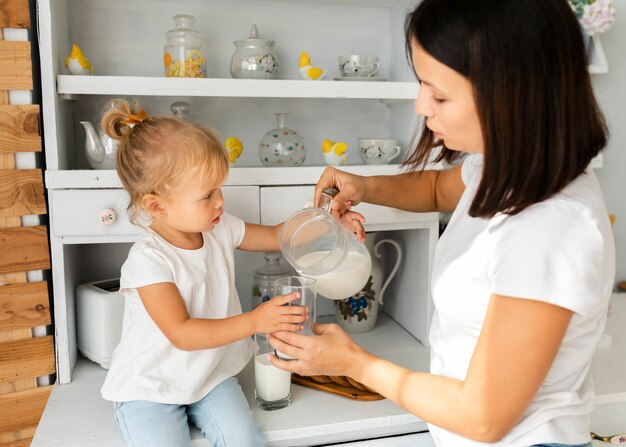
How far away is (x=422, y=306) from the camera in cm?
154

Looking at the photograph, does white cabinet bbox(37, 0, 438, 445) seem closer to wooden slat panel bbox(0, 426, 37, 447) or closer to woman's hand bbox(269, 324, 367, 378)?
wooden slat panel bbox(0, 426, 37, 447)

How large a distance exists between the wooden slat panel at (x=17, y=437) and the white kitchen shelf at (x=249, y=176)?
57cm

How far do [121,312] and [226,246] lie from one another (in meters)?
0.30

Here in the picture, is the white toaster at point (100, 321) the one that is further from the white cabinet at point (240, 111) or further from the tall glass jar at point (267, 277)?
the tall glass jar at point (267, 277)

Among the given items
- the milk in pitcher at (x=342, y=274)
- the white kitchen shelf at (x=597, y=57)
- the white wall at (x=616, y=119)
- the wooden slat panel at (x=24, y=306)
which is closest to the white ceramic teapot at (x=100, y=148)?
the wooden slat panel at (x=24, y=306)

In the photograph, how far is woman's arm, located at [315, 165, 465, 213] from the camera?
1.19 meters

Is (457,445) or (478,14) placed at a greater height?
(478,14)

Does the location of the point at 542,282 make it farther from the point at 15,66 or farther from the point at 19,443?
the point at 19,443

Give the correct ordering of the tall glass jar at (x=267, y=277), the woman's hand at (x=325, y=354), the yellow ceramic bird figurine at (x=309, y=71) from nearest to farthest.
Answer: the woman's hand at (x=325, y=354) < the yellow ceramic bird figurine at (x=309, y=71) < the tall glass jar at (x=267, y=277)

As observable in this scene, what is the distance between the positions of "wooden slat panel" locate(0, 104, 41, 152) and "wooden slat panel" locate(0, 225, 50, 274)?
168 millimetres

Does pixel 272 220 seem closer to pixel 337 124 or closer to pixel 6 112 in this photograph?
pixel 337 124

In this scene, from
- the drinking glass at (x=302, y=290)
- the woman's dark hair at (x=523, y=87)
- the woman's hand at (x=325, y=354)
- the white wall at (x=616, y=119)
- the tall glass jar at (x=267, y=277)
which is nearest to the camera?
the woman's dark hair at (x=523, y=87)

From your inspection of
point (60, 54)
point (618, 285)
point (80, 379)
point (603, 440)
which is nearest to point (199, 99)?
point (60, 54)

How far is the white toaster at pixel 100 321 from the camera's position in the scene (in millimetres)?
1357
